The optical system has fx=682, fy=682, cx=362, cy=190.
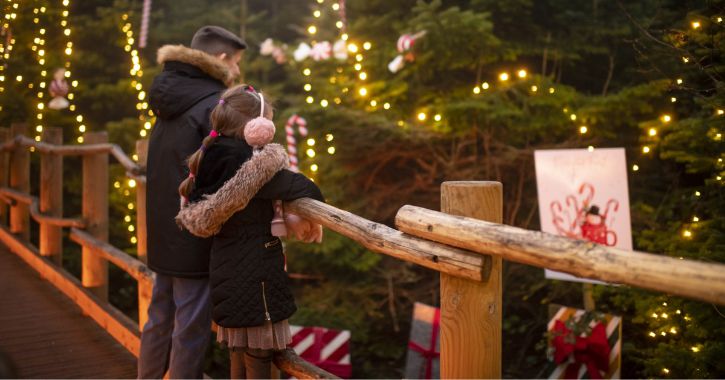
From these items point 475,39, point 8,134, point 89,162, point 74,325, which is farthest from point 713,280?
point 8,134

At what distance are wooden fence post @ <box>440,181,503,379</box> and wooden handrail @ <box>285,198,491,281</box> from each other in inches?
2.4

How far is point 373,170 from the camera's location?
26.3 feet

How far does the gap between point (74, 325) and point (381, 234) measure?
11.9 ft

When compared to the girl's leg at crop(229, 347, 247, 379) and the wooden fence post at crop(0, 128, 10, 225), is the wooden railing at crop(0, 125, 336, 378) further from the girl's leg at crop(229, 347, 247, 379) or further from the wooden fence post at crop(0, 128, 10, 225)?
the girl's leg at crop(229, 347, 247, 379)

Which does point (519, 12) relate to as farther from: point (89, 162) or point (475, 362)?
point (475, 362)

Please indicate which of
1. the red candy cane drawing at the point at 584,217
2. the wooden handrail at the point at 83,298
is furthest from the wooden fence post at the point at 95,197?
the red candy cane drawing at the point at 584,217

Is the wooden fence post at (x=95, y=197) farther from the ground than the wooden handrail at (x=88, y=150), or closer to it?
closer to it

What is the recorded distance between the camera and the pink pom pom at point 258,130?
2625mm

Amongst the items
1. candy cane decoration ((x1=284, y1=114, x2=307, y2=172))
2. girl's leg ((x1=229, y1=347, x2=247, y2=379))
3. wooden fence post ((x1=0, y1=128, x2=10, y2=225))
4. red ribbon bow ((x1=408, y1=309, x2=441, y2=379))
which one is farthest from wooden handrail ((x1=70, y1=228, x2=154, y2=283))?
wooden fence post ((x1=0, y1=128, x2=10, y2=225))

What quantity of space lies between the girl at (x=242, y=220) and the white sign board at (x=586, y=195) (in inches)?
102

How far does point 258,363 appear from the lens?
2.85 meters

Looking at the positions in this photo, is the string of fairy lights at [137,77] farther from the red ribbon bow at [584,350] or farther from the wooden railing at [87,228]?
the red ribbon bow at [584,350]

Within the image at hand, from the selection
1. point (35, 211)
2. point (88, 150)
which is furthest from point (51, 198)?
point (88, 150)

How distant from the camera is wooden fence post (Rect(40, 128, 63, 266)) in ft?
Result: 22.3
